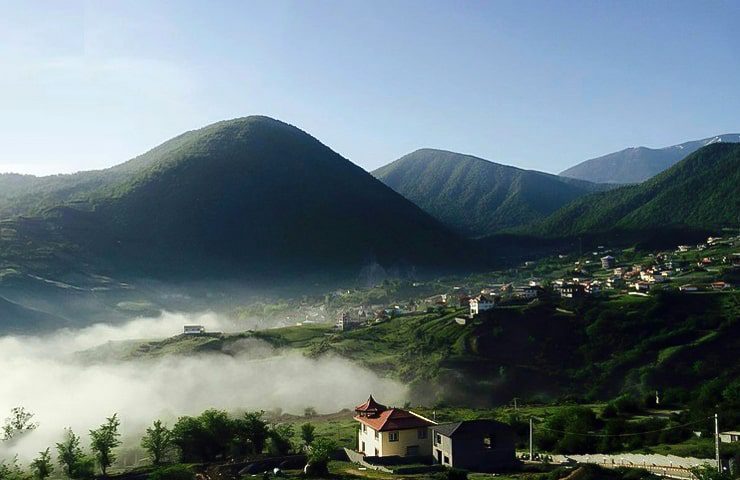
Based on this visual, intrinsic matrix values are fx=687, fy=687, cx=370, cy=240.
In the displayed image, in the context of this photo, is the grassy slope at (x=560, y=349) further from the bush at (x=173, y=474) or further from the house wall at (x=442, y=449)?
the bush at (x=173, y=474)

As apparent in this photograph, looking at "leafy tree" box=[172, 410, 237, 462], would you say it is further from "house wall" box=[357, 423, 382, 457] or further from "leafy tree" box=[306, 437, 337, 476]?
Answer: "leafy tree" box=[306, 437, 337, 476]

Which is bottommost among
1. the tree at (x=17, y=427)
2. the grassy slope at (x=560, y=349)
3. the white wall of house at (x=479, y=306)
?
the tree at (x=17, y=427)

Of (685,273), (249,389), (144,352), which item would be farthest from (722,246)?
(144,352)

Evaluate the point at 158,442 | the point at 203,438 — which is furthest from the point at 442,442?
the point at 158,442

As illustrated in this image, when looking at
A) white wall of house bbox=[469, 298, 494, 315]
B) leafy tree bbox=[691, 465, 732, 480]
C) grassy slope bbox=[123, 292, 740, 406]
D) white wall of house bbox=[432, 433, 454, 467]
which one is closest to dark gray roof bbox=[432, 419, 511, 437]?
white wall of house bbox=[432, 433, 454, 467]

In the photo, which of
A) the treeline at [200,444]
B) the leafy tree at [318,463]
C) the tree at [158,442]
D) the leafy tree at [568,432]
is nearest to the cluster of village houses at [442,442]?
the leafy tree at [318,463]

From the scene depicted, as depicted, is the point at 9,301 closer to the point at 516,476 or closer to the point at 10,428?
the point at 10,428

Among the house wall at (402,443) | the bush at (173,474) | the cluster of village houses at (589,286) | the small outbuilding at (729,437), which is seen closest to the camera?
the bush at (173,474)

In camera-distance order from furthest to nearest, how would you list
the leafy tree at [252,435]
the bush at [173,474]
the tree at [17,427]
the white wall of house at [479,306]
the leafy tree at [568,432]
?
the white wall of house at [479,306] → the tree at [17,427] → the leafy tree at [252,435] → the leafy tree at [568,432] → the bush at [173,474]
